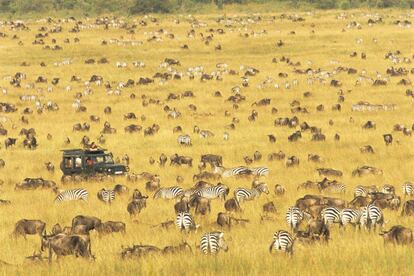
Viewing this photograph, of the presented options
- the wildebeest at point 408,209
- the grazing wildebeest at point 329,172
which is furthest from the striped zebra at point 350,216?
the grazing wildebeest at point 329,172

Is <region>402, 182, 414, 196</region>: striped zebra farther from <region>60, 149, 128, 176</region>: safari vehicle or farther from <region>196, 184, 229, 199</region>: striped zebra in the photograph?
<region>60, 149, 128, 176</region>: safari vehicle

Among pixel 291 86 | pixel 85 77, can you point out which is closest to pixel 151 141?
pixel 291 86

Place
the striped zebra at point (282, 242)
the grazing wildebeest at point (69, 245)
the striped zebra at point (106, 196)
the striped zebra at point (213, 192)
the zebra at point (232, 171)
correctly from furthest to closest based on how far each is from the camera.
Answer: the zebra at point (232, 171) < the striped zebra at point (106, 196) < the striped zebra at point (213, 192) < the grazing wildebeest at point (69, 245) < the striped zebra at point (282, 242)

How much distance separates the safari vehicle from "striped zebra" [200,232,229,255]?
14771 millimetres

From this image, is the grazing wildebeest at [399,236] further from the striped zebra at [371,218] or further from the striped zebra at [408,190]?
the striped zebra at [408,190]

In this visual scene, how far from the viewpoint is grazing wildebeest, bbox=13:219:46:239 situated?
21.4 meters

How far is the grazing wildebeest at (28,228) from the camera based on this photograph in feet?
70.2

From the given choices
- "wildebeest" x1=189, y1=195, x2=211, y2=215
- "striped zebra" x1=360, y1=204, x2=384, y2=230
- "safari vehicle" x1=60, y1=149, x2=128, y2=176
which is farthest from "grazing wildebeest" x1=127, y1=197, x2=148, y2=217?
"striped zebra" x1=360, y1=204, x2=384, y2=230

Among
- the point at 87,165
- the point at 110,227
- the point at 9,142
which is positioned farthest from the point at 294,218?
the point at 9,142

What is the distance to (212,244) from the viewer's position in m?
17.2

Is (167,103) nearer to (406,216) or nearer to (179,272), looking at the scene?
(406,216)

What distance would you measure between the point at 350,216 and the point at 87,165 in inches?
593

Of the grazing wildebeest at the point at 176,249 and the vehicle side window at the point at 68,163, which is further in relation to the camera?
the vehicle side window at the point at 68,163

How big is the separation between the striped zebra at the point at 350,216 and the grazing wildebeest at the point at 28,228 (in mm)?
9125
